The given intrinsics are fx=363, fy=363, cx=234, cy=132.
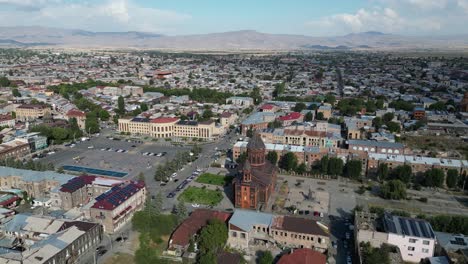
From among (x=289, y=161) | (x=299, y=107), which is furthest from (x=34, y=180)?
(x=299, y=107)

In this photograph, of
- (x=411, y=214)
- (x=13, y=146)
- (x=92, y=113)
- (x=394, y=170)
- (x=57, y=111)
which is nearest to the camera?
(x=411, y=214)

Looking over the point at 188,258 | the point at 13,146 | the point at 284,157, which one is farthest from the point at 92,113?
the point at 188,258

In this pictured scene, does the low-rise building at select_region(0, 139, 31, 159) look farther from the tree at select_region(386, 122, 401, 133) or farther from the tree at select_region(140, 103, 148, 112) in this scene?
the tree at select_region(386, 122, 401, 133)

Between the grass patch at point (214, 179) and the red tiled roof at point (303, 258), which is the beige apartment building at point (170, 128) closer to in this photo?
the grass patch at point (214, 179)

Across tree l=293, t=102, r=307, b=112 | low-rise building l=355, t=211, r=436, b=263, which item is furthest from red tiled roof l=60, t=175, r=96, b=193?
tree l=293, t=102, r=307, b=112

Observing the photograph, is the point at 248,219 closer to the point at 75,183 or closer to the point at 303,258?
the point at 303,258

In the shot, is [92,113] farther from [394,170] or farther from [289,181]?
[394,170]
